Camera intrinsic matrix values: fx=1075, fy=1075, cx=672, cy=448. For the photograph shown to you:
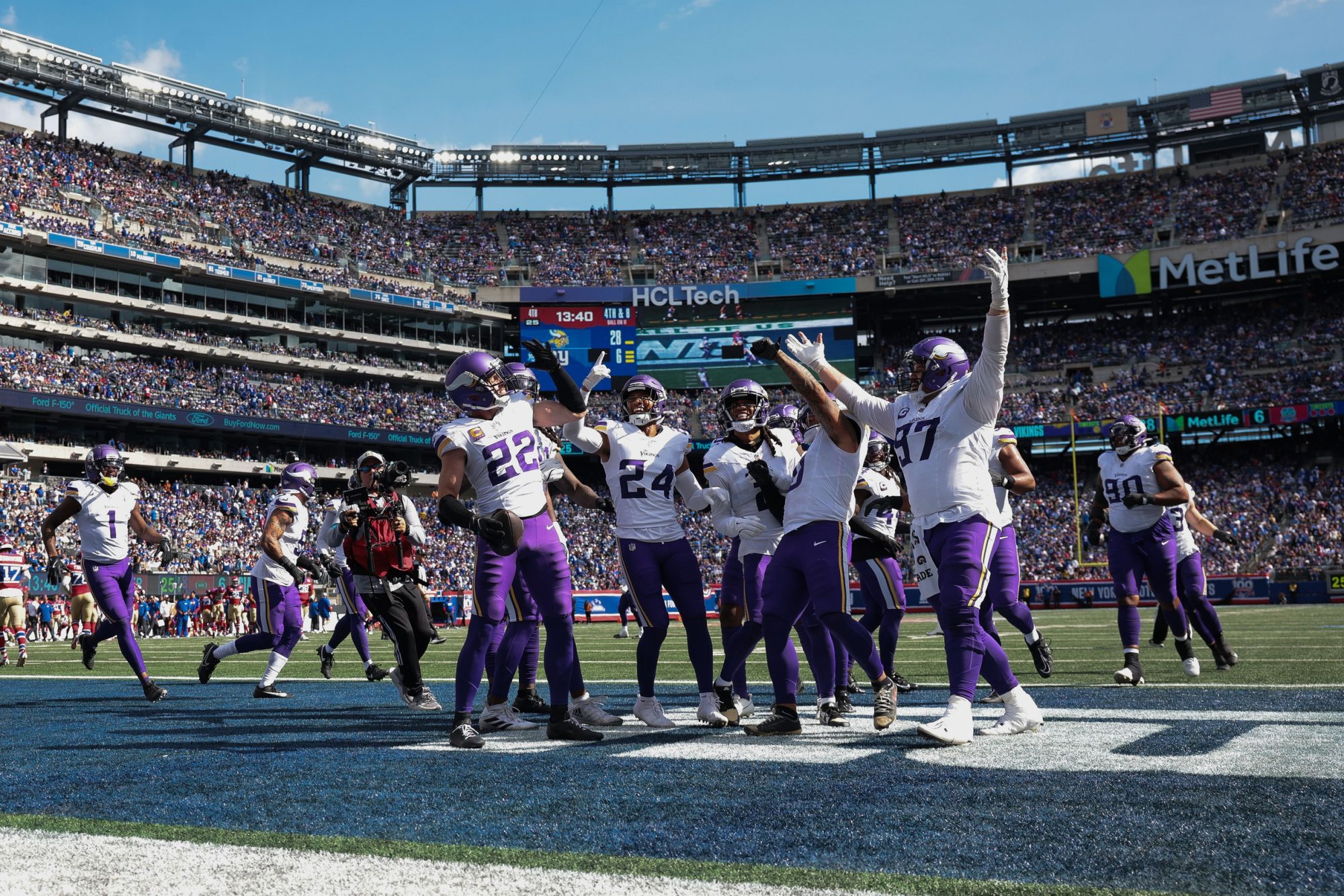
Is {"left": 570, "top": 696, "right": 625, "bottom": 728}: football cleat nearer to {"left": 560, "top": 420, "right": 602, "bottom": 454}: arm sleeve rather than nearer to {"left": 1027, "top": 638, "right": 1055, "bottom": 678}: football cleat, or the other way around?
{"left": 560, "top": 420, "right": 602, "bottom": 454}: arm sleeve

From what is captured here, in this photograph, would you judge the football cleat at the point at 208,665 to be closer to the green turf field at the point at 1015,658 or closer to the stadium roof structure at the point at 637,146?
the green turf field at the point at 1015,658

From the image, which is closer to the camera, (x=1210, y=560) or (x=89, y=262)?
(x=1210, y=560)

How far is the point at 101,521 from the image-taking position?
402 inches

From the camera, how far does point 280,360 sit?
51375mm

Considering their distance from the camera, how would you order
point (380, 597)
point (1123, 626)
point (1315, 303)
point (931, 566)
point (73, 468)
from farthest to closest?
point (1315, 303)
point (73, 468)
point (1123, 626)
point (380, 597)
point (931, 566)

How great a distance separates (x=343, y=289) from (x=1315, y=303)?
4559cm

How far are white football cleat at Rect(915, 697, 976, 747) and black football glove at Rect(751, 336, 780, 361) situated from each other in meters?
2.21

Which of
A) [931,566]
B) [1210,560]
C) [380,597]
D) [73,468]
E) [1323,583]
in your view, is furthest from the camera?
[73,468]

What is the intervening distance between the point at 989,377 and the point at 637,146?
185 feet

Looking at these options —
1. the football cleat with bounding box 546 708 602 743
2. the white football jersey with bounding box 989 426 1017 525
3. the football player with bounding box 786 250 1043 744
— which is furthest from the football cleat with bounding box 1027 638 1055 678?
the football cleat with bounding box 546 708 602 743

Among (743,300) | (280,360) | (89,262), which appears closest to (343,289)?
(280,360)

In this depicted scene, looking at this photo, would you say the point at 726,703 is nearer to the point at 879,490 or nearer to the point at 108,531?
the point at 879,490

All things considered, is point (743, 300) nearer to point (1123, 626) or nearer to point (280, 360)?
point (280, 360)

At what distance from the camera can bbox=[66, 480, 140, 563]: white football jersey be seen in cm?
1016
